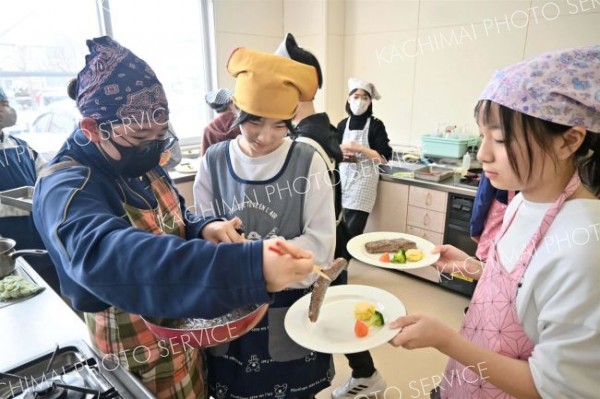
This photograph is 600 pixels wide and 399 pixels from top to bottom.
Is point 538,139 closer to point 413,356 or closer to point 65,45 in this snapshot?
point 413,356

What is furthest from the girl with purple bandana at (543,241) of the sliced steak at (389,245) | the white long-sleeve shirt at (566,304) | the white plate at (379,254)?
the sliced steak at (389,245)

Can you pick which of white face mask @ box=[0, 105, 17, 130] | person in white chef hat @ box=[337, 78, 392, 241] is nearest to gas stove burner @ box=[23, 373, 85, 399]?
white face mask @ box=[0, 105, 17, 130]

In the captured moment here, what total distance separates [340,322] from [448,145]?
7.60ft

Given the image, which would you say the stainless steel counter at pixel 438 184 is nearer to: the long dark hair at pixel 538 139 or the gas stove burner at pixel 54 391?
the long dark hair at pixel 538 139

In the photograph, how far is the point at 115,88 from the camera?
67 centimetres

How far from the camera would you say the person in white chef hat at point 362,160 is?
276 centimetres

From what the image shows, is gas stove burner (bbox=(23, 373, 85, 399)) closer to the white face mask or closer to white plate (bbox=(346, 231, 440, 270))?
white plate (bbox=(346, 231, 440, 270))

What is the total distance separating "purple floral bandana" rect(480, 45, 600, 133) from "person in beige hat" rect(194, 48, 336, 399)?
563 millimetres

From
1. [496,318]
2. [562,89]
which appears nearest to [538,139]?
[562,89]

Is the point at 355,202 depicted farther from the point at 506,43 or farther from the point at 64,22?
the point at 64,22

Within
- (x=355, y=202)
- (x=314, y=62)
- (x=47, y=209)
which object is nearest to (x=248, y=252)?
(x=47, y=209)

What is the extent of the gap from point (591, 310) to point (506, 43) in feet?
8.90

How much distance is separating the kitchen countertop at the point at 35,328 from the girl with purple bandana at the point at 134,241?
138 millimetres

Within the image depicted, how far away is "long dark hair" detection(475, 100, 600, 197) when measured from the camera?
2.04 ft
